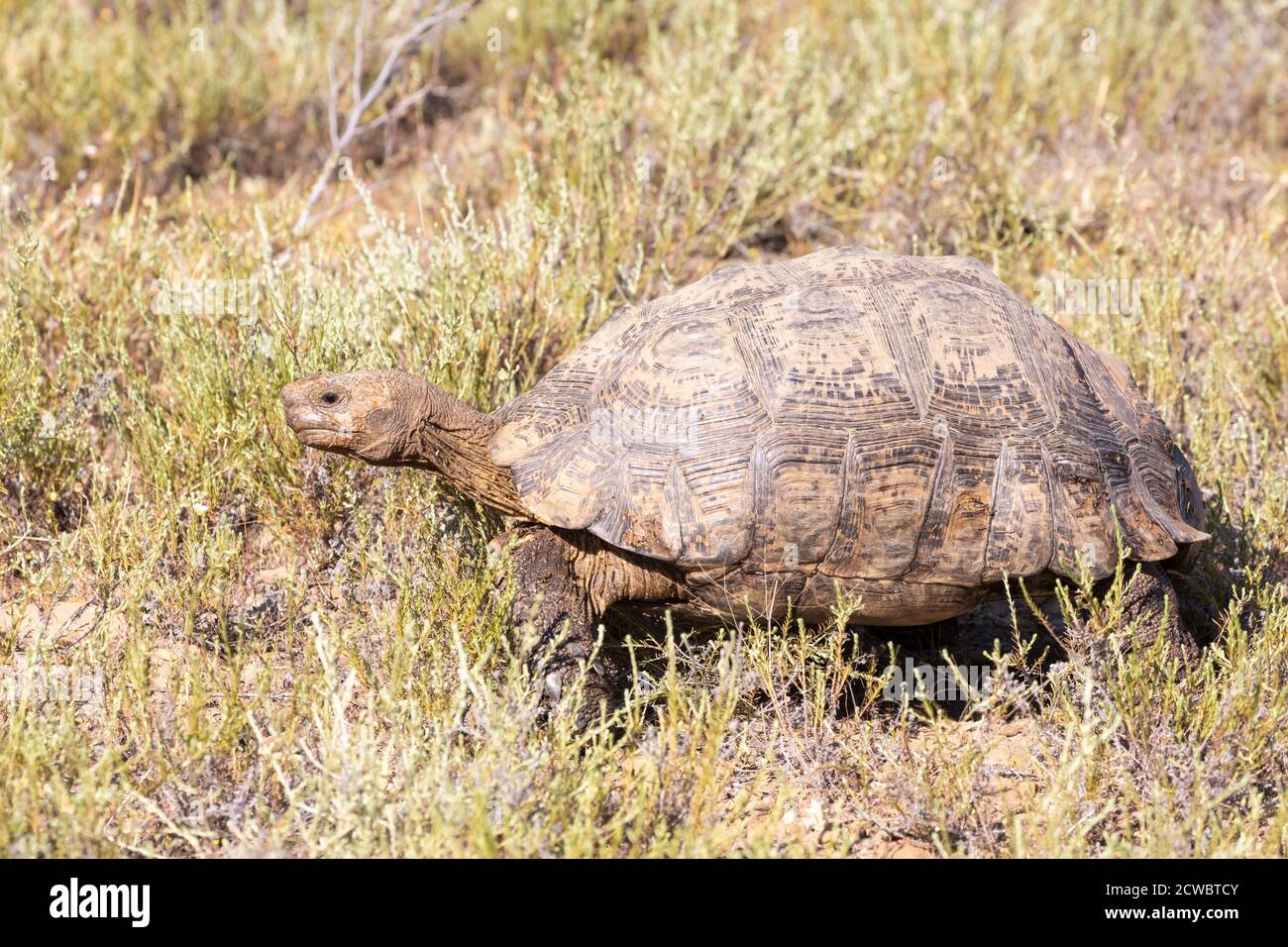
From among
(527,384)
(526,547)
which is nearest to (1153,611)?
(526,547)

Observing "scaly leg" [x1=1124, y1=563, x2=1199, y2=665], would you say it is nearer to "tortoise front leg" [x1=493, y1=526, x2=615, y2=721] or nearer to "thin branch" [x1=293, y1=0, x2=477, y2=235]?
"tortoise front leg" [x1=493, y1=526, x2=615, y2=721]

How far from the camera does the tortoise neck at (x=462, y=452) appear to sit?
4.02 meters

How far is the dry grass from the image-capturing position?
3471 millimetres

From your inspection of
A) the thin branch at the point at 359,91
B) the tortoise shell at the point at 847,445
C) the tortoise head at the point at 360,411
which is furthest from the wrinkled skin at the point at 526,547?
the thin branch at the point at 359,91

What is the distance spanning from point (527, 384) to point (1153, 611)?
2.72 metres

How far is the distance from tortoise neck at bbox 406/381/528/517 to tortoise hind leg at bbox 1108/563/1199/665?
2209 mm

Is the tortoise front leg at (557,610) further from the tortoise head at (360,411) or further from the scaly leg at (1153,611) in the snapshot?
the scaly leg at (1153,611)

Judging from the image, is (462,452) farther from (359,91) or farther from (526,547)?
(359,91)

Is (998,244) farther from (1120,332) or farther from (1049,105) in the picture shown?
(1049,105)

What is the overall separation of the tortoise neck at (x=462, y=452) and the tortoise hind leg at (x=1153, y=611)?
221cm

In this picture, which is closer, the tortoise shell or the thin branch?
the tortoise shell

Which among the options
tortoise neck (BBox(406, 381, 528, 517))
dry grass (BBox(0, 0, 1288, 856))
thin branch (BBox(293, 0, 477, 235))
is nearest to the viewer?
dry grass (BBox(0, 0, 1288, 856))

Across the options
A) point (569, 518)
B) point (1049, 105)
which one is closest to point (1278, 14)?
point (1049, 105)

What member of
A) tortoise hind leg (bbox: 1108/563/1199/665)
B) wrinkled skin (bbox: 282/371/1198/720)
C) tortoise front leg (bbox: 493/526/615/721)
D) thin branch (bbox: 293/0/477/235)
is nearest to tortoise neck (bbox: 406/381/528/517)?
wrinkled skin (bbox: 282/371/1198/720)
